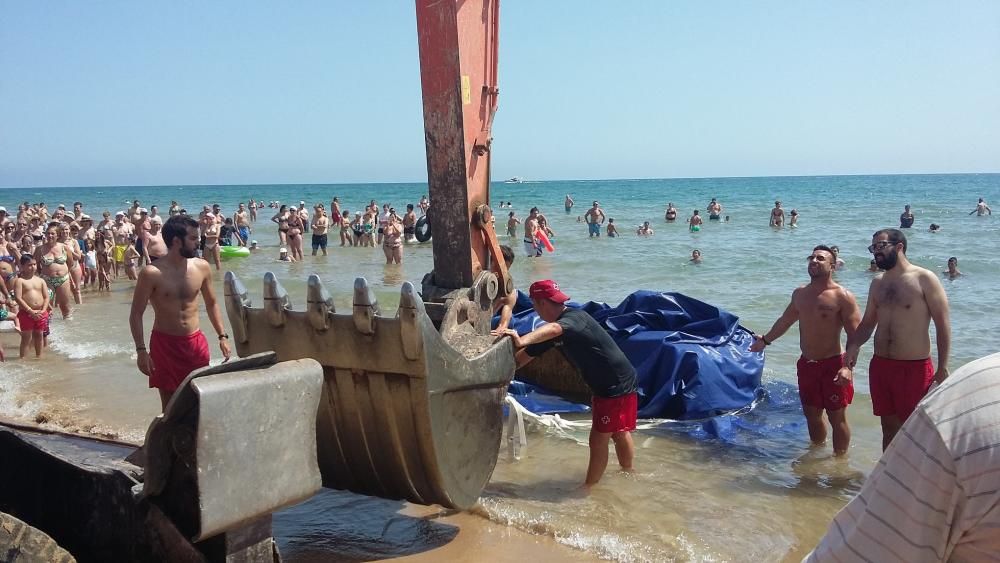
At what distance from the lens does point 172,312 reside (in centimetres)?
514

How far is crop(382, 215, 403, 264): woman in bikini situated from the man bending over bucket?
49.0 feet

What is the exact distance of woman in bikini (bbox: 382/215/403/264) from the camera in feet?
64.9

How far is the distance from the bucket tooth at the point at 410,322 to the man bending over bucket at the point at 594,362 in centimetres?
146

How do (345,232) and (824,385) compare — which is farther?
(345,232)

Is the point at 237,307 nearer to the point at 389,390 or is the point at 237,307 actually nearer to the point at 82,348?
the point at 389,390

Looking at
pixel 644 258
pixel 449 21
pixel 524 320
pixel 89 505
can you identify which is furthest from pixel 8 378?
pixel 644 258

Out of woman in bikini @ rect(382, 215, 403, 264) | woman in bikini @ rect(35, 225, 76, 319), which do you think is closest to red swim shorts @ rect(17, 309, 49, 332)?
woman in bikini @ rect(35, 225, 76, 319)

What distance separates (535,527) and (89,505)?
2399 millimetres

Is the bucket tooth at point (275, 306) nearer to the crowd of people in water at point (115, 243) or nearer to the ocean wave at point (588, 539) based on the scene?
the crowd of people in water at point (115, 243)

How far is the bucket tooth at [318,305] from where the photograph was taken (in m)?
3.66

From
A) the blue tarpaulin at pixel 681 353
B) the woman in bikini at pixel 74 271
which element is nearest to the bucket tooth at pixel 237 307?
the blue tarpaulin at pixel 681 353

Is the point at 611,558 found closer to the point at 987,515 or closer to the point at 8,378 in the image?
the point at 987,515

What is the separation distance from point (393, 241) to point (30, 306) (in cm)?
1094

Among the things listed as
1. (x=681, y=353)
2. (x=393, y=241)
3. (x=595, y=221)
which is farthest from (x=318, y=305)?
(x=595, y=221)
